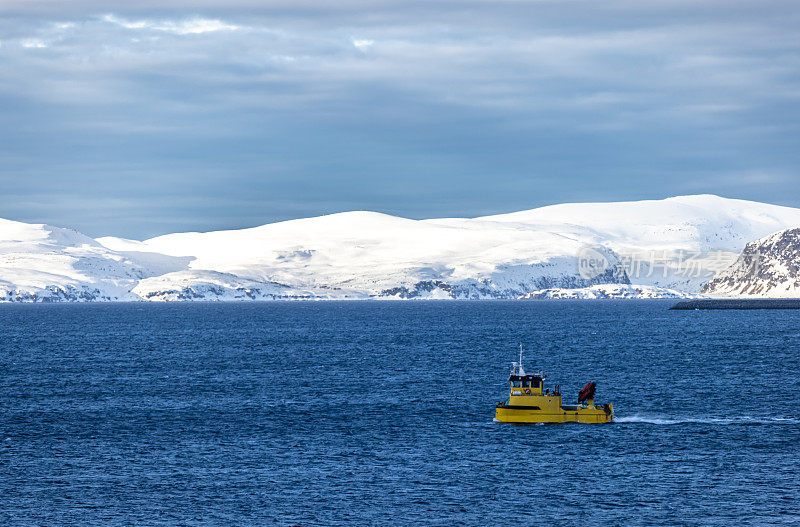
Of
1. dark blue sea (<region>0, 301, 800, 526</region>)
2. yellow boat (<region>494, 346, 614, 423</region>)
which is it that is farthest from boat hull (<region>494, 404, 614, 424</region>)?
dark blue sea (<region>0, 301, 800, 526</region>)

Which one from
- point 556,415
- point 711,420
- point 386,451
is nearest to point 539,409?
point 556,415

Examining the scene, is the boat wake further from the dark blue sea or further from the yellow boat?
the yellow boat

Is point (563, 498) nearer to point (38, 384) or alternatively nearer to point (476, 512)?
point (476, 512)

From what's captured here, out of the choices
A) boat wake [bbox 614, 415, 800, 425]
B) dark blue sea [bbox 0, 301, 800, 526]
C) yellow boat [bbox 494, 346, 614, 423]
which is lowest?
dark blue sea [bbox 0, 301, 800, 526]

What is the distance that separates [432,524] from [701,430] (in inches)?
1437

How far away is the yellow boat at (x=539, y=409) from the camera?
8781cm

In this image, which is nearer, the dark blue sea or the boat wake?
the dark blue sea

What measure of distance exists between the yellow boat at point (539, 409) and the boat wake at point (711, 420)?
279 cm

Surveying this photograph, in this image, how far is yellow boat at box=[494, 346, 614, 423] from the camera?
8781cm

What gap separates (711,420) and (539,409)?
15.3m

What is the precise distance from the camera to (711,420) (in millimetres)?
91125

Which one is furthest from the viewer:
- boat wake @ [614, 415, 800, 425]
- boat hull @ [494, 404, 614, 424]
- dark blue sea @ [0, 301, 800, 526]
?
boat wake @ [614, 415, 800, 425]

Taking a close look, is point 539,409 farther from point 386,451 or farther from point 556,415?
point 386,451

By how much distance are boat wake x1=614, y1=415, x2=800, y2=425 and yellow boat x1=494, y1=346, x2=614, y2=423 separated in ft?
9.14
